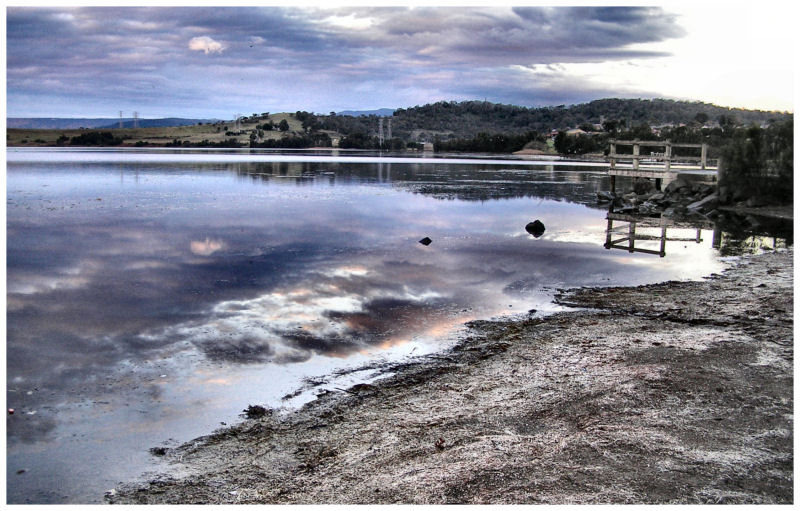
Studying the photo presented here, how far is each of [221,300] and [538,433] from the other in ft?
24.9

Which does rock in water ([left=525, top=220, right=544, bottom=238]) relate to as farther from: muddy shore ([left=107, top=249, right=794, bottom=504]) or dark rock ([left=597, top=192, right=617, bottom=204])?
muddy shore ([left=107, top=249, right=794, bottom=504])

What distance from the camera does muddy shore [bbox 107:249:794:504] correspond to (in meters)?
5.26

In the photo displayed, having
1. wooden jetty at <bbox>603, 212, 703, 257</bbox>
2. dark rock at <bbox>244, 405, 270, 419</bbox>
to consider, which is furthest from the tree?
dark rock at <bbox>244, 405, 270, 419</bbox>

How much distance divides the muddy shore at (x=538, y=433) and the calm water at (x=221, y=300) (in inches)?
30.7

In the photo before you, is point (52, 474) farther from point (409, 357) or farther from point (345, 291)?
point (345, 291)

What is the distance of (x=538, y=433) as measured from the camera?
6305mm

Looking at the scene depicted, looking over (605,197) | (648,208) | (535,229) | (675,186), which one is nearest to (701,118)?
(605,197)

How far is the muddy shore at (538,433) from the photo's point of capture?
5.26 meters

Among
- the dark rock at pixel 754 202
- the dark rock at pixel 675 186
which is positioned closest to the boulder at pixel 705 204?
the dark rock at pixel 754 202

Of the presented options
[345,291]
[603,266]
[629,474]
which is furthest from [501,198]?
[629,474]

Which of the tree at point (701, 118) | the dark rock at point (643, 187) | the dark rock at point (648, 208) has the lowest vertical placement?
the dark rock at point (648, 208)

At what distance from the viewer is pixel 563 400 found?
7184 millimetres

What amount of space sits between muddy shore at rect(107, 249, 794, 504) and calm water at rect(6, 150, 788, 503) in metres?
0.78

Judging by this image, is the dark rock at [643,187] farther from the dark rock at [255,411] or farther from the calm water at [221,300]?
the dark rock at [255,411]
